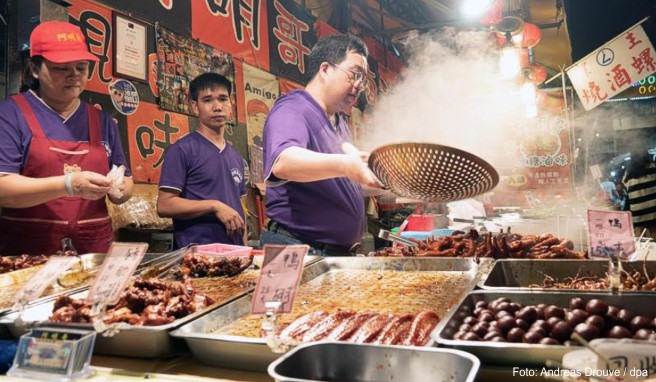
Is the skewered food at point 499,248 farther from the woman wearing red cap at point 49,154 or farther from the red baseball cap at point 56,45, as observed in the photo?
the red baseball cap at point 56,45

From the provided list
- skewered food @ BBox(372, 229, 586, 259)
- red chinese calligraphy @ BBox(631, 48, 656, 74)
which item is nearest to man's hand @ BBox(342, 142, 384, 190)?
skewered food @ BBox(372, 229, 586, 259)

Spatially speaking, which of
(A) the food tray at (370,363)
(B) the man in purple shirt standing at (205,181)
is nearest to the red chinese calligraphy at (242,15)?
(B) the man in purple shirt standing at (205,181)

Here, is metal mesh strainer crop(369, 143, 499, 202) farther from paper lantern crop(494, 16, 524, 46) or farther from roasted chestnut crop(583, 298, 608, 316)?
paper lantern crop(494, 16, 524, 46)

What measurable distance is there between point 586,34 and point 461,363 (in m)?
7.67

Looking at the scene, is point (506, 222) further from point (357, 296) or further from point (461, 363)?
point (461, 363)

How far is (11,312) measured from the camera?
5.40 ft

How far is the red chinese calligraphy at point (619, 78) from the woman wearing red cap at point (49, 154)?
231 inches

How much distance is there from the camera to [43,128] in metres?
3.16

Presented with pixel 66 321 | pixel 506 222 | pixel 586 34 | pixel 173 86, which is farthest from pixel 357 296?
pixel 586 34

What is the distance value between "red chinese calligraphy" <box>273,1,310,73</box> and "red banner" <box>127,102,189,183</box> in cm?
263

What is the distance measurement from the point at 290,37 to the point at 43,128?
4870 mm

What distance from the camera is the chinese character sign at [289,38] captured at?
7.04m

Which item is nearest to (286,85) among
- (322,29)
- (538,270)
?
(322,29)

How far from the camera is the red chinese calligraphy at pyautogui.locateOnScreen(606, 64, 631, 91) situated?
6109 millimetres
